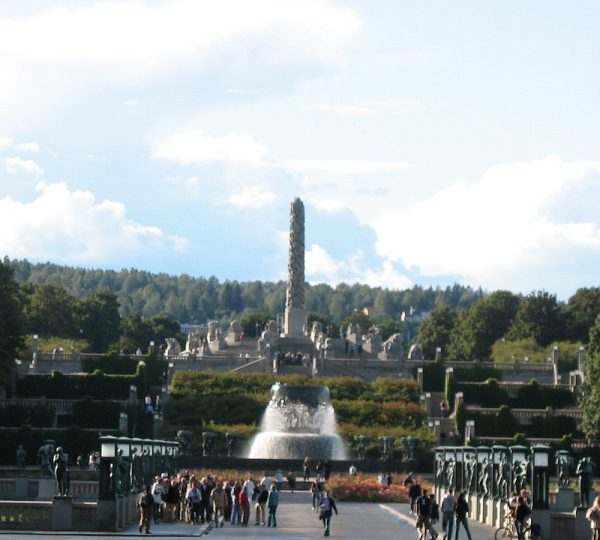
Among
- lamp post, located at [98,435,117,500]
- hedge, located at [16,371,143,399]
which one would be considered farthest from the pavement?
hedge, located at [16,371,143,399]

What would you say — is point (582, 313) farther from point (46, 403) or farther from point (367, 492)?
point (367, 492)

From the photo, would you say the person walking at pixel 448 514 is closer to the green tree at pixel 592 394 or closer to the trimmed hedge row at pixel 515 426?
the green tree at pixel 592 394

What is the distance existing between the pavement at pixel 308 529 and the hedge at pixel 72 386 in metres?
40.7

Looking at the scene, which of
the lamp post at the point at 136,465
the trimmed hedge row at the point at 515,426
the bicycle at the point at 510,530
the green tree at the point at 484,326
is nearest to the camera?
the bicycle at the point at 510,530

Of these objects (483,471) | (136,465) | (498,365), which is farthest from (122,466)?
(498,365)

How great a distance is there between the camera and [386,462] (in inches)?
3268

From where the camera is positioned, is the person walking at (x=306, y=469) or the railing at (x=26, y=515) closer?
the railing at (x=26, y=515)

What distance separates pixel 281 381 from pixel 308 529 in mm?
55892

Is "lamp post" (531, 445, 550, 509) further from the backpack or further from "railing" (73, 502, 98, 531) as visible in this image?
"railing" (73, 502, 98, 531)

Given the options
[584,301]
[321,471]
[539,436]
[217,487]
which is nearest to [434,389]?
[539,436]

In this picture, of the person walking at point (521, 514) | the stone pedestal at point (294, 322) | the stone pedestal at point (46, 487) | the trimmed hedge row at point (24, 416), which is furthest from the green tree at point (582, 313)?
the person walking at point (521, 514)

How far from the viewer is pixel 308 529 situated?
50.2 metres

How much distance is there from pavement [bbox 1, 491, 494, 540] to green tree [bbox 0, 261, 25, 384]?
3537cm

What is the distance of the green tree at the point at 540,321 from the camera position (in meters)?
147
